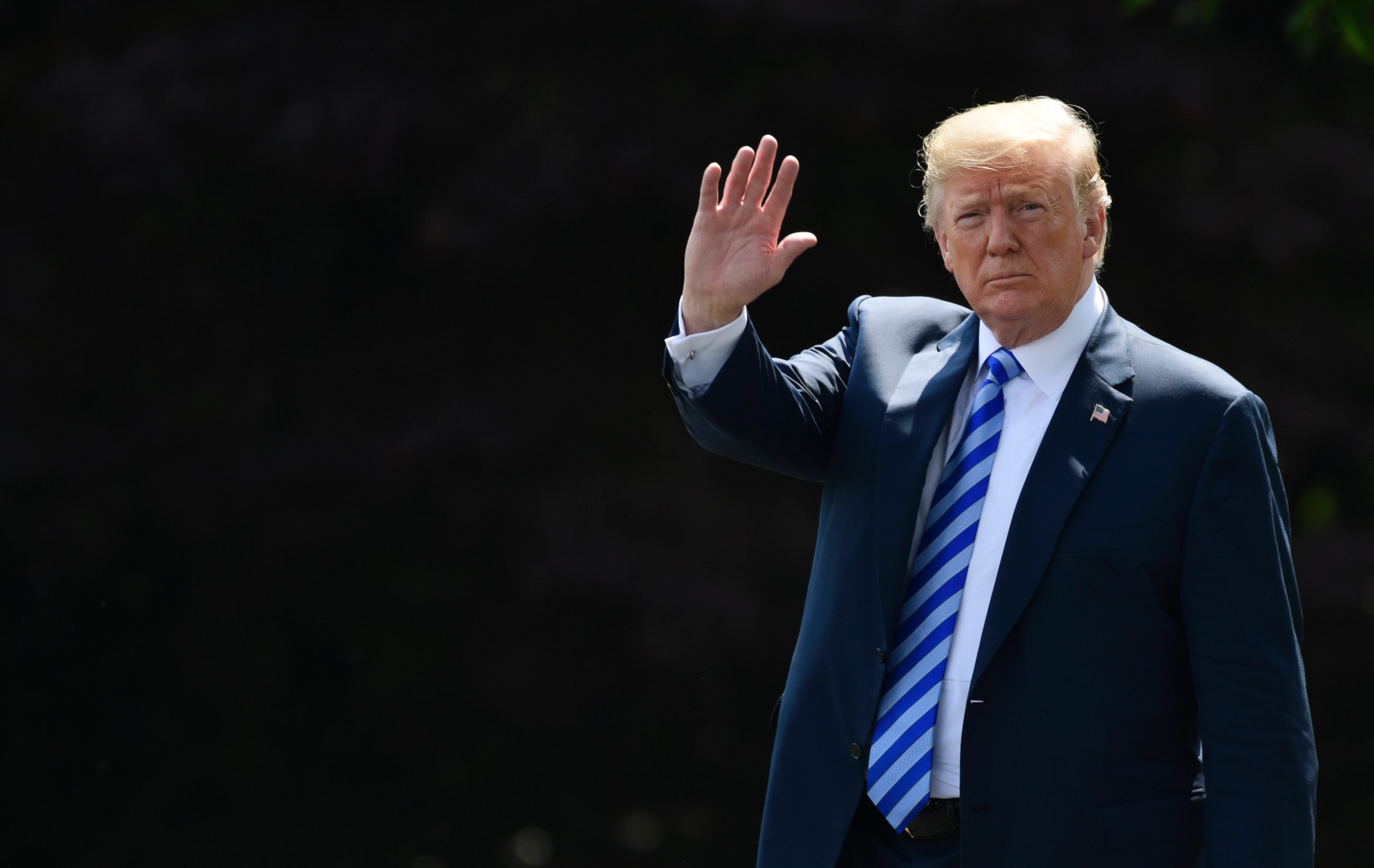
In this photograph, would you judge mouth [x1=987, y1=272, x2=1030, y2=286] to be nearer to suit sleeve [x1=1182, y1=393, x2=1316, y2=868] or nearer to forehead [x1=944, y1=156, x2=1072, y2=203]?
forehead [x1=944, y1=156, x2=1072, y2=203]

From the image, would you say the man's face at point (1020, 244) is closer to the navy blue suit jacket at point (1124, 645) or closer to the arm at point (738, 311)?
the navy blue suit jacket at point (1124, 645)

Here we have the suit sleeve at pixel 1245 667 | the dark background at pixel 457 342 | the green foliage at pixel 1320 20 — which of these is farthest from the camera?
the dark background at pixel 457 342

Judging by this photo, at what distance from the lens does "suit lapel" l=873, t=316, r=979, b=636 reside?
208 centimetres

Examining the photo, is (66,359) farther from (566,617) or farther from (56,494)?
(566,617)

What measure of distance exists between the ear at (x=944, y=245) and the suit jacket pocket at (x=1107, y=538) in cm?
46

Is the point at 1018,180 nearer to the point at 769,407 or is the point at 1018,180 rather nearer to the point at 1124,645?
the point at 769,407

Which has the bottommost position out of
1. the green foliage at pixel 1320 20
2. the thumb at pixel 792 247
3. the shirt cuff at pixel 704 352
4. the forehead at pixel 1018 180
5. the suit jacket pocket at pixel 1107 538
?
the suit jacket pocket at pixel 1107 538

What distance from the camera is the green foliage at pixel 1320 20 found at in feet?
10.9

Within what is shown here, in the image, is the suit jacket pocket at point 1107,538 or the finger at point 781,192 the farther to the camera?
the finger at point 781,192

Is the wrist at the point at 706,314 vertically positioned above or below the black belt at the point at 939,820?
above

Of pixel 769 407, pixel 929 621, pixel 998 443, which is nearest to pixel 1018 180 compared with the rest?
pixel 998 443

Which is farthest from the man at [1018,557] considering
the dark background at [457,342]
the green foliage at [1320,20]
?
the dark background at [457,342]

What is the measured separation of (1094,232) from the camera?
215 centimetres

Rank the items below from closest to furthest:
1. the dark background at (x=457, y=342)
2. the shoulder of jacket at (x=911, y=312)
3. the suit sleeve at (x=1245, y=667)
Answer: the suit sleeve at (x=1245, y=667) < the shoulder of jacket at (x=911, y=312) < the dark background at (x=457, y=342)
